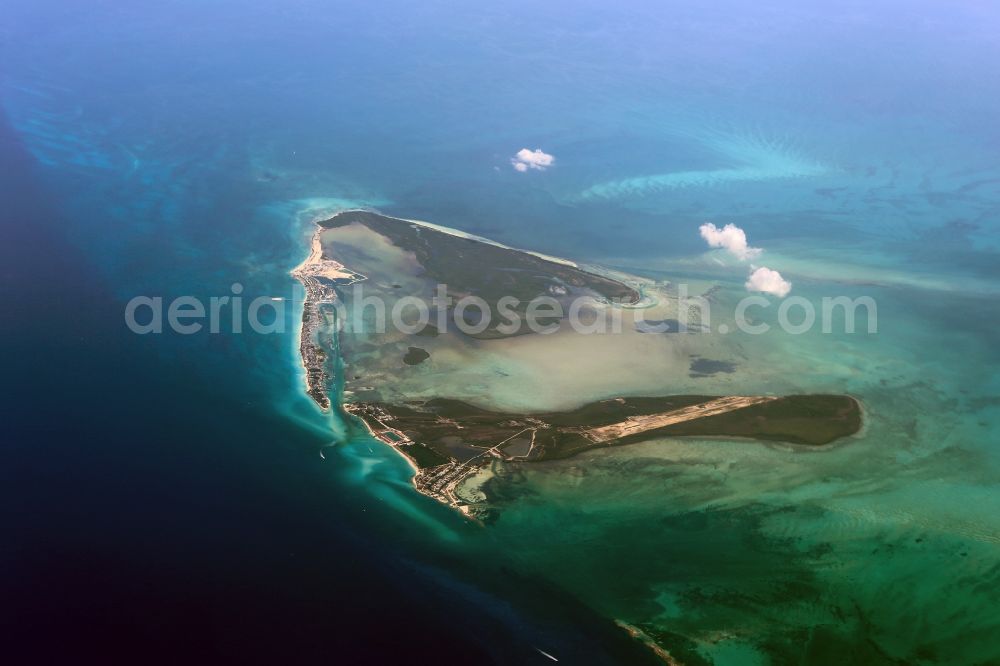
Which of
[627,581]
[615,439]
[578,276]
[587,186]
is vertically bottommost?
[627,581]

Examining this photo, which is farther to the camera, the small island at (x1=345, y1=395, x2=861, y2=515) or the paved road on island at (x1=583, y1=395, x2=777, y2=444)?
the paved road on island at (x1=583, y1=395, x2=777, y2=444)

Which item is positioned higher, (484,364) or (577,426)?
(484,364)

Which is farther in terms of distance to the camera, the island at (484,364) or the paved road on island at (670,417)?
the paved road on island at (670,417)

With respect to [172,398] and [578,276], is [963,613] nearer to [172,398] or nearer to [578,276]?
[578,276]

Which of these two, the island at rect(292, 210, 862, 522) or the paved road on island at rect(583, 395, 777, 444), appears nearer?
the island at rect(292, 210, 862, 522)

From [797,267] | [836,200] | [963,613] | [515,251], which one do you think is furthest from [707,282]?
[963,613]

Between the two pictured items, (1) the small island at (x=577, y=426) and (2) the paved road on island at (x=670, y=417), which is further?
(2) the paved road on island at (x=670, y=417)

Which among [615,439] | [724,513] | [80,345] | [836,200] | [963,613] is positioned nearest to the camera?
[963,613]

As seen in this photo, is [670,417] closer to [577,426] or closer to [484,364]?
[577,426]

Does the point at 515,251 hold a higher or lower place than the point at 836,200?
lower

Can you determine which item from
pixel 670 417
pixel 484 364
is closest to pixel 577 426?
pixel 670 417

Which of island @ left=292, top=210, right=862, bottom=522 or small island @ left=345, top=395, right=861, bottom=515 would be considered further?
island @ left=292, top=210, right=862, bottom=522
